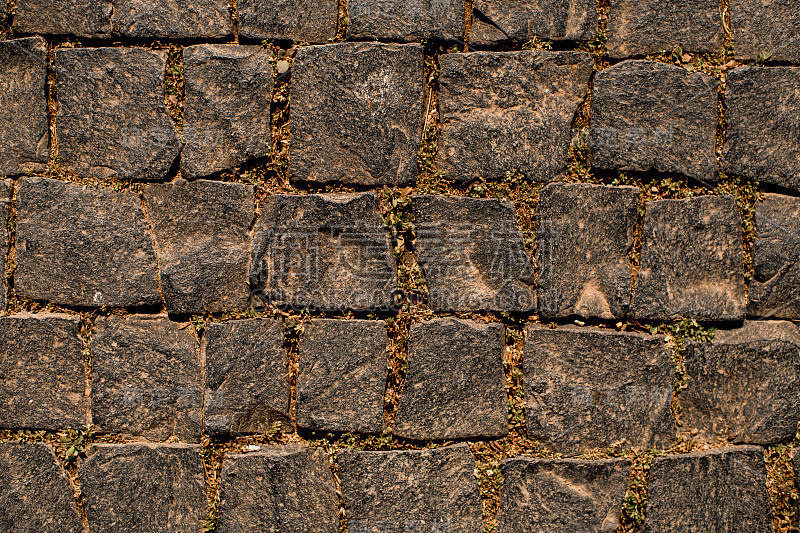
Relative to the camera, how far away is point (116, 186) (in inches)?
75.5

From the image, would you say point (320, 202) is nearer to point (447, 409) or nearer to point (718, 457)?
point (447, 409)

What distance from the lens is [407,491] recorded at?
74.2 inches

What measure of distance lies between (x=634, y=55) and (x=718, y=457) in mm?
1580

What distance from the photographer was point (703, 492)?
1889mm

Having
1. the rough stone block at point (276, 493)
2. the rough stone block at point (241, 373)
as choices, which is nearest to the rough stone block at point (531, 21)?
the rough stone block at point (241, 373)

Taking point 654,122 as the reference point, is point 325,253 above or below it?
below

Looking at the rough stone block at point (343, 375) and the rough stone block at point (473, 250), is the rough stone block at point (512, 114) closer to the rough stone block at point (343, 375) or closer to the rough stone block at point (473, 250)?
the rough stone block at point (473, 250)

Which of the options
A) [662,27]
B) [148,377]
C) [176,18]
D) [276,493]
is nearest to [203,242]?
[148,377]

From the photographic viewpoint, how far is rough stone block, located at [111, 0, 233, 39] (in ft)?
6.27

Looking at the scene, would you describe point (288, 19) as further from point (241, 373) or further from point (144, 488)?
point (144, 488)

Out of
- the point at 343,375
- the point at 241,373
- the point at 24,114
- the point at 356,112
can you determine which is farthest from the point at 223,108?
the point at 343,375

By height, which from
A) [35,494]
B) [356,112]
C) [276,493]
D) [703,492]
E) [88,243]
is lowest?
[35,494]

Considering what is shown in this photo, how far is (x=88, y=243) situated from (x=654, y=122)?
223 centimetres

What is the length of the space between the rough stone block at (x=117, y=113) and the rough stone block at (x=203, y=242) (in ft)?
0.50
